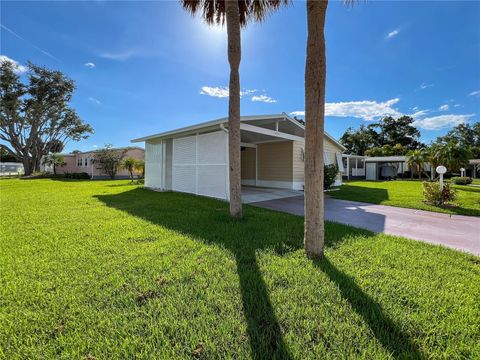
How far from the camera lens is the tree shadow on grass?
193cm

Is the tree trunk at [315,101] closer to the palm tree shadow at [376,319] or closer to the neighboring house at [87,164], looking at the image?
the palm tree shadow at [376,319]

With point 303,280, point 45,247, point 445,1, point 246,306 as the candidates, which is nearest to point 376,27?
point 445,1

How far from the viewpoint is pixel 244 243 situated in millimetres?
4305

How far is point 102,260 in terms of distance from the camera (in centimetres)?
355

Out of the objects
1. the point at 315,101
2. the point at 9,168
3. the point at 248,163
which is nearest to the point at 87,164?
the point at 248,163

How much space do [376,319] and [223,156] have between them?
25.2 feet

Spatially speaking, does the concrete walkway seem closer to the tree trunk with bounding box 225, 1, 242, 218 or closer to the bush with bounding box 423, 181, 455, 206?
the bush with bounding box 423, 181, 455, 206

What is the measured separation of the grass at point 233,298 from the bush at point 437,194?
536 centimetres

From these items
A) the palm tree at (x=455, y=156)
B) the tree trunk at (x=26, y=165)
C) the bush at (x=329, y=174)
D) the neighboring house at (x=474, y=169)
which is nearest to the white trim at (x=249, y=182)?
the bush at (x=329, y=174)

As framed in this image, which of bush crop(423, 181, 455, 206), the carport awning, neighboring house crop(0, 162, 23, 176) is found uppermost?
the carport awning

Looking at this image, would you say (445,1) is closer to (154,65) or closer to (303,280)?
(303,280)

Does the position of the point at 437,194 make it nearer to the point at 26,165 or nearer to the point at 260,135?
the point at 260,135

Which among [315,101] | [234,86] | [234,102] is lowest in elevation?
[315,101]

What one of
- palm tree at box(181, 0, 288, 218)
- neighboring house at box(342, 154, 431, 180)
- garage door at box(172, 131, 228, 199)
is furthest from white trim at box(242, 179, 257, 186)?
neighboring house at box(342, 154, 431, 180)
